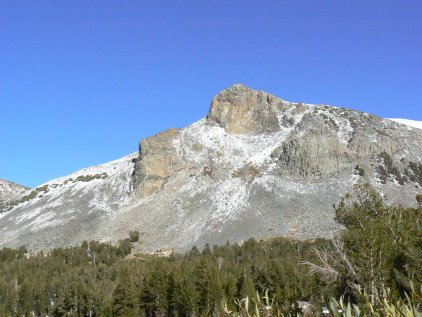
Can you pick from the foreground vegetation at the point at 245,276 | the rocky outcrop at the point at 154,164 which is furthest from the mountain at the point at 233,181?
the foreground vegetation at the point at 245,276

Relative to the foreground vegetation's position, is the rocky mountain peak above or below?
above

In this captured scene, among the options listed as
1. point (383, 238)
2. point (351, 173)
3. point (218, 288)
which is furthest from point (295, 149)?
point (383, 238)

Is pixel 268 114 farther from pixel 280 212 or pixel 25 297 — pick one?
pixel 25 297

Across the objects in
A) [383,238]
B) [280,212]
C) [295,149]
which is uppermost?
[295,149]

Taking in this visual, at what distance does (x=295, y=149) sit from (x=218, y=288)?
295ft

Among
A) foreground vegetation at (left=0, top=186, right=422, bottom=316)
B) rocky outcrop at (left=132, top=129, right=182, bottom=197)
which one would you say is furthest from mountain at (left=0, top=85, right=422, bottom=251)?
foreground vegetation at (left=0, top=186, right=422, bottom=316)

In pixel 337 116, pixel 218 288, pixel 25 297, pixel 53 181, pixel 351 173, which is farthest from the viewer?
pixel 53 181

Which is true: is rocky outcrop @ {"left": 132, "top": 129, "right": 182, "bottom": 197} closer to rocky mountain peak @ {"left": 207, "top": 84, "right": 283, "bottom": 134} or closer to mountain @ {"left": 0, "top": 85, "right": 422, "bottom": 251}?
mountain @ {"left": 0, "top": 85, "right": 422, "bottom": 251}

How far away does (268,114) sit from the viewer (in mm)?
181625

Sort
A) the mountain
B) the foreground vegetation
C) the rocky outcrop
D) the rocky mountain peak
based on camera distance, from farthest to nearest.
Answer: the rocky mountain peak, the rocky outcrop, the mountain, the foreground vegetation

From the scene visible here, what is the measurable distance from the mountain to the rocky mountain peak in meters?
0.43

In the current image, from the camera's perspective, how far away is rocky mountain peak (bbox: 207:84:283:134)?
17950 cm

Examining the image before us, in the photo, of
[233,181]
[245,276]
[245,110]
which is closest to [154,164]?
[233,181]

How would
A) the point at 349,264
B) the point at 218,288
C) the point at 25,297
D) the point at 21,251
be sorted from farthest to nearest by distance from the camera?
1. the point at 21,251
2. the point at 25,297
3. the point at 218,288
4. the point at 349,264
